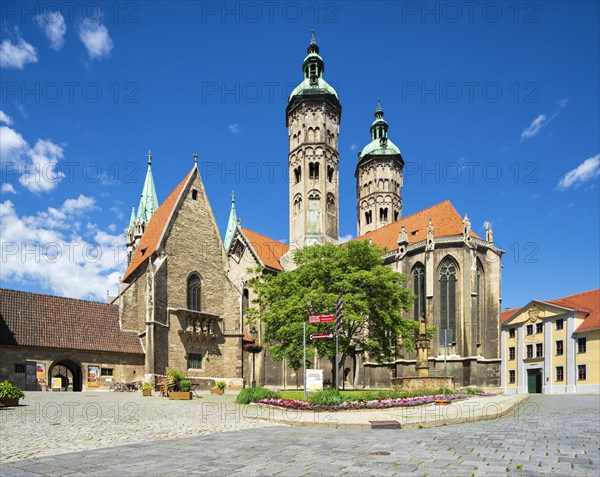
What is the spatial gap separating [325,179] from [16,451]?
5149cm

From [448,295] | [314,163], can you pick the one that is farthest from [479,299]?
[314,163]

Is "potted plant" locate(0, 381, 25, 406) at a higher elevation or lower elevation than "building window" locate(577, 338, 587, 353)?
higher

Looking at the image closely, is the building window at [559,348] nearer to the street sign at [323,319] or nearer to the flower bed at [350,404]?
the flower bed at [350,404]

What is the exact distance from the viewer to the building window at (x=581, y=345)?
51.8 metres

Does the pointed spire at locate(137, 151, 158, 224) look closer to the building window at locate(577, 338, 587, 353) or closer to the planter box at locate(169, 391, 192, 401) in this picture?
the planter box at locate(169, 391, 192, 401)

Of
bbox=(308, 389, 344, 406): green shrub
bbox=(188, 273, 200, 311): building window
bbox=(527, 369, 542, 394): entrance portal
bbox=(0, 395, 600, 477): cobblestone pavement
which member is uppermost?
bbox=(188, 273, 200, 311): building window

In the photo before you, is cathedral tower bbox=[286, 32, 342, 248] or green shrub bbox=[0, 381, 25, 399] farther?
cathedral tower bbox=[286, 32, 342, 248]

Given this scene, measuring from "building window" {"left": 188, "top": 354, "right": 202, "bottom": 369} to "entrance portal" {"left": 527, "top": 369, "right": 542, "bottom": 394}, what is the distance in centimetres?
3950

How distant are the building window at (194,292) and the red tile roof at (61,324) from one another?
494 cm

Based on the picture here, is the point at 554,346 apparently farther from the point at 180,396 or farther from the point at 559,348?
the point at 180,396

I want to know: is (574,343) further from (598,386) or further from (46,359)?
(46,359)

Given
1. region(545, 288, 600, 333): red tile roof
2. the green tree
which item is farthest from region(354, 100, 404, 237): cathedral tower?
the green tree

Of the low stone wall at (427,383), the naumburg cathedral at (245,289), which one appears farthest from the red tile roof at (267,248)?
the low stone wall at (427,383)

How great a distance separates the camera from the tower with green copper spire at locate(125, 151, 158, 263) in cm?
6350
